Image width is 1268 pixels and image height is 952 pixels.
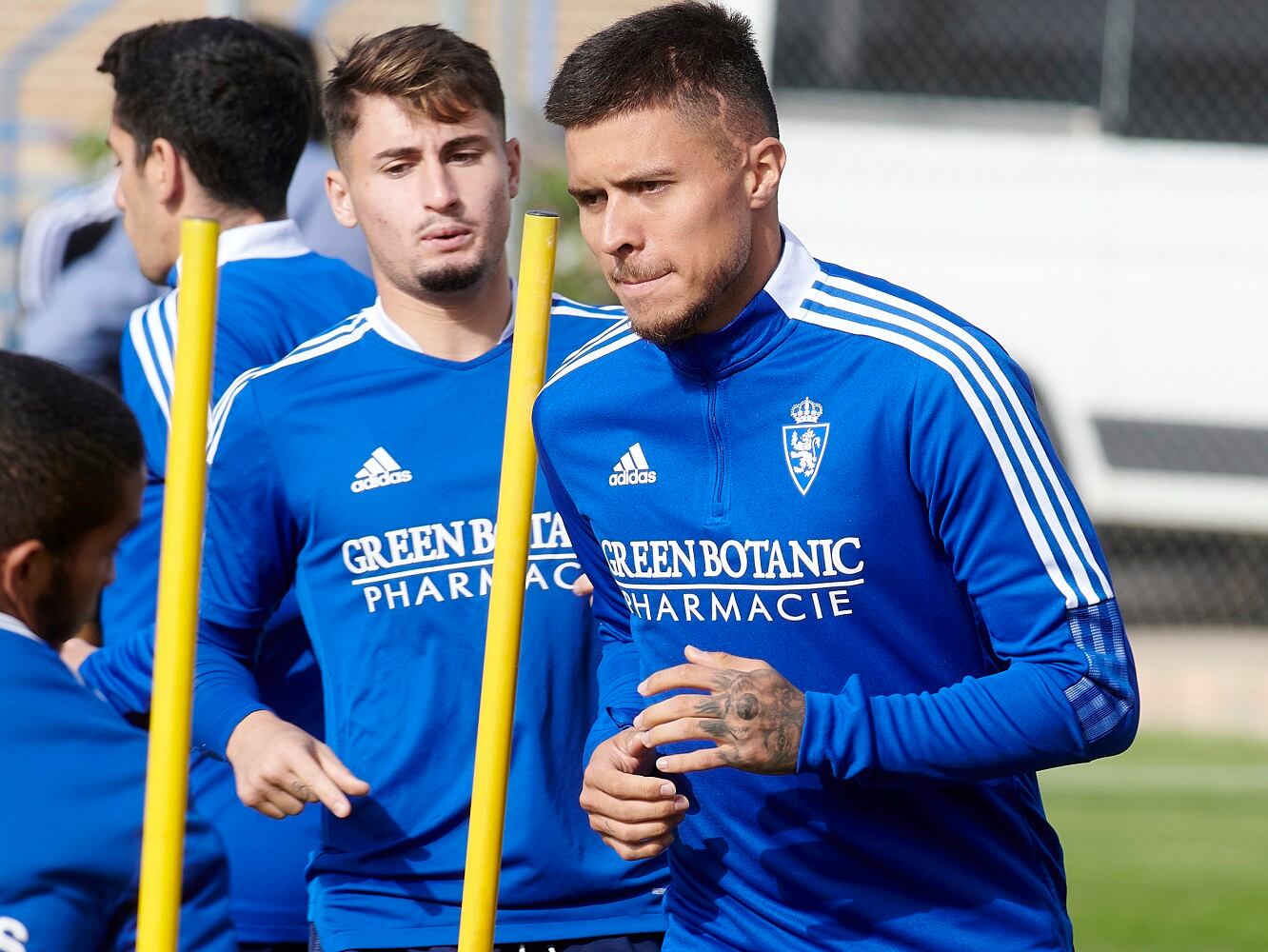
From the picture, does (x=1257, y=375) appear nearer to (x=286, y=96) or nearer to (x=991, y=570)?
(x=286, y=96)

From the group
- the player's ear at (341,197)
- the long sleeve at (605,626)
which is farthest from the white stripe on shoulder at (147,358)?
the long sleeve at (605,626)

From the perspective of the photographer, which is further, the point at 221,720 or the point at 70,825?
the point at 221,720

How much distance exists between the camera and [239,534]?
10.1 feet

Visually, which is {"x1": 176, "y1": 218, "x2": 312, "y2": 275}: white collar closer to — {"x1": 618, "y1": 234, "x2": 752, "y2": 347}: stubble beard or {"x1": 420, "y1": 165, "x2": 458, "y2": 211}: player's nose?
{"x1": 420, "y1": 165, "x2": 458, "y2": 211}: player's nose

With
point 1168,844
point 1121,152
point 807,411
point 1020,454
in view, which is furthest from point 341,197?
point 1121,152

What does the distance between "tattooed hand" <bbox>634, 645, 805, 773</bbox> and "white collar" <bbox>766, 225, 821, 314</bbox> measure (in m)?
0.52

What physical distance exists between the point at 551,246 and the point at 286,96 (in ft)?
5.24

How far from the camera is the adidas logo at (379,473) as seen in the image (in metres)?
3.05

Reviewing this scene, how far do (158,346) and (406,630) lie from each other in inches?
32.3

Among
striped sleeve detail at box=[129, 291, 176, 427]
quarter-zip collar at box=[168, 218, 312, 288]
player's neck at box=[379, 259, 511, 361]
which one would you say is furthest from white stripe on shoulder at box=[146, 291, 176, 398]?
player's neck at box=[379, 259, 511, 361]

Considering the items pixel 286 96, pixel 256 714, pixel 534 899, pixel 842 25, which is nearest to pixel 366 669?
pixel 256 714

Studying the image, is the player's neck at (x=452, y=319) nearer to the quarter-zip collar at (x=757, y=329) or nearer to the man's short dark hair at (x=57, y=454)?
the quarter-zip collar at (x=757, y=329)

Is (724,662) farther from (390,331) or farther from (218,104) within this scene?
(218,104)

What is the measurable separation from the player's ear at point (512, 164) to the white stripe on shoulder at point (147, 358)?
2.40 ft
